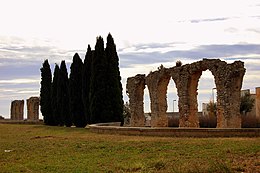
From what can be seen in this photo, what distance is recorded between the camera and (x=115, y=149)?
15.1 m

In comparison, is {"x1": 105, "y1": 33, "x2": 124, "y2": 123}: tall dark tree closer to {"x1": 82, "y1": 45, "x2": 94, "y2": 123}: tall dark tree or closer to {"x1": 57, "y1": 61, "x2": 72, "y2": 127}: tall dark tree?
{"x1": 82, "y1": 45, "x2": 94, "y2": 123}: tall dark tree

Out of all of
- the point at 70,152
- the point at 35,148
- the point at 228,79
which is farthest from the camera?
the point at 228,79

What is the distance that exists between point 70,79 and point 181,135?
2054 centimetres

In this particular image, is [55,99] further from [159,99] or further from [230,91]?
[230,91]

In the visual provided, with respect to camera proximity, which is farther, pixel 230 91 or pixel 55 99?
pixel 55 99

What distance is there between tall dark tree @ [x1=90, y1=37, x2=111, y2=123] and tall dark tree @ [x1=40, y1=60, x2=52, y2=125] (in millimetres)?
13163

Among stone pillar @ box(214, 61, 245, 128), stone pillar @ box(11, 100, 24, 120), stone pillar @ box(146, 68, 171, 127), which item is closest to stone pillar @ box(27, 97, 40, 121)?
stone pillar @ box(11, 100, 24, 120)

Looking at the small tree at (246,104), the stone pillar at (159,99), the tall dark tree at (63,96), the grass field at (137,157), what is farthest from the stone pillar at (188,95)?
the small tree at (246,104)

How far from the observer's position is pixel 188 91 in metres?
25.4

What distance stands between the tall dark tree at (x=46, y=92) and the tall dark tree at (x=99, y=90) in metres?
13.2

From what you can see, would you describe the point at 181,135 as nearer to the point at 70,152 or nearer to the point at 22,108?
the point at 70,152

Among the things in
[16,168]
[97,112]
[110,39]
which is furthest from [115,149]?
[110,39]

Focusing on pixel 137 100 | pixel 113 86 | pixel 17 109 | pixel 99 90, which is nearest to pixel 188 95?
pixel 137 100

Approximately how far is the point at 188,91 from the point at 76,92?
45.5 ft
